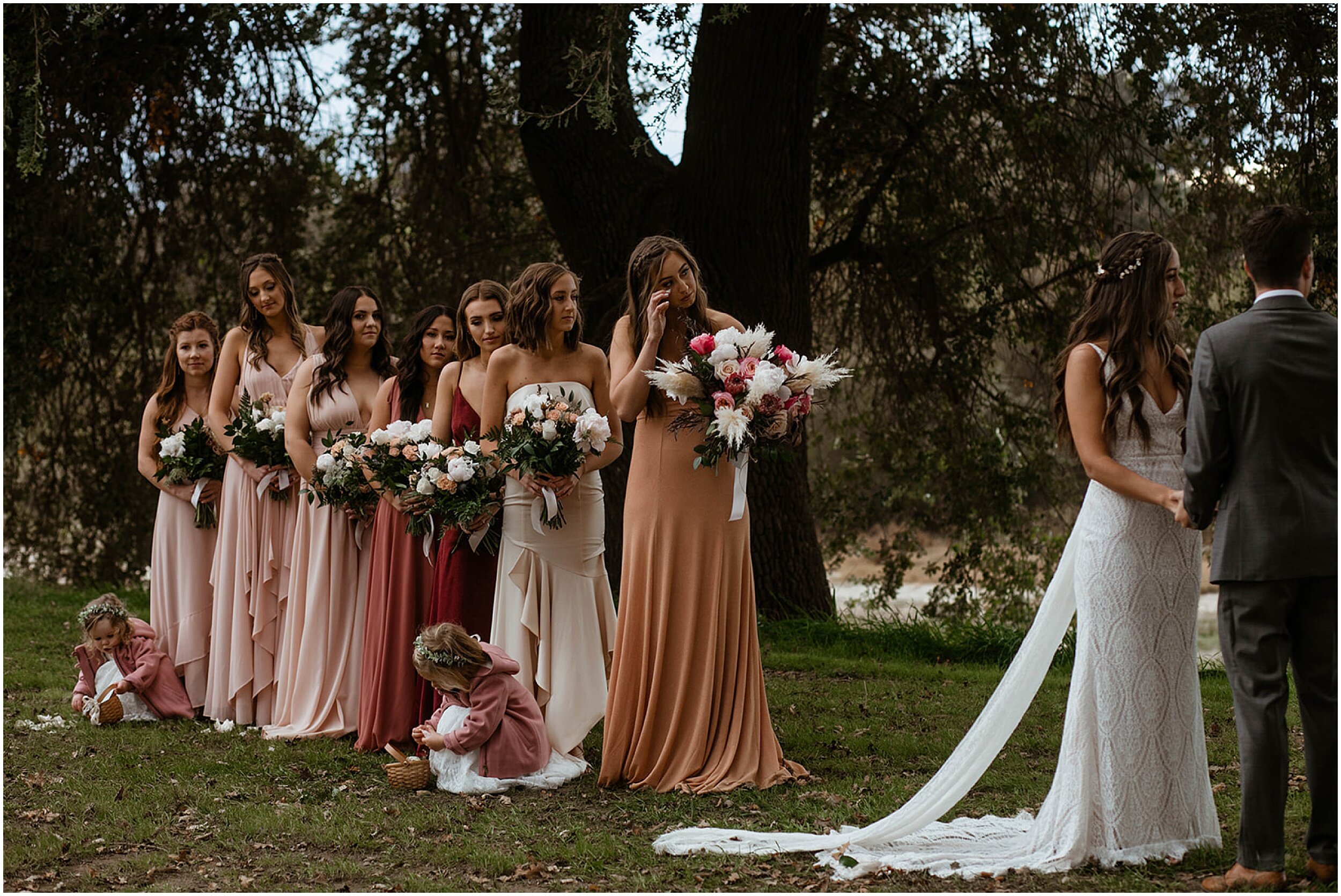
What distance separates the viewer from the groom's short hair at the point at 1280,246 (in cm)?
425

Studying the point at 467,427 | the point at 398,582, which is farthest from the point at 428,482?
the point at 398,582

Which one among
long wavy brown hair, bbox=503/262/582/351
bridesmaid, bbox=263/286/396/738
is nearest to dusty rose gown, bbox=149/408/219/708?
bridesmaid, bbox=263/286/396/738

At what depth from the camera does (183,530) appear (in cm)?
838

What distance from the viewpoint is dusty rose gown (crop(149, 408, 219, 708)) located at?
26.9ft

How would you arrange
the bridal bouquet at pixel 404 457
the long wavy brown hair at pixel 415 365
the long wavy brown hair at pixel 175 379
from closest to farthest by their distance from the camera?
1. the bridal bouquet at pixel 404 457
2. the long wavy brown hair at pixel 415 365
3. the long wavy brown hair at pixel 175 379

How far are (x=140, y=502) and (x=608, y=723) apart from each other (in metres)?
8.91

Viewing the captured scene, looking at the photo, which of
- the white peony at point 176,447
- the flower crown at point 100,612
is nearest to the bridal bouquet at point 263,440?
the white peony at point 176,447

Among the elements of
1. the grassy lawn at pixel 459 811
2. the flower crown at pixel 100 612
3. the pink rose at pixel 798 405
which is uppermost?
the pink rose at pixel 798 405

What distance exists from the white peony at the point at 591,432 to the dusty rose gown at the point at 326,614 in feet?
6.17

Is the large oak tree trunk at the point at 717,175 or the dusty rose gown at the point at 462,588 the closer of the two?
the dusty rose gown at the point at 462,588

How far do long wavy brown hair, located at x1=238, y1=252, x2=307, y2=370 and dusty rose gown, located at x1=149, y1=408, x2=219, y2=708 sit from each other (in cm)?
70

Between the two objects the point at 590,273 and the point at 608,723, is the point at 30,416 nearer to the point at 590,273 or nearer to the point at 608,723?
the point at 590,273

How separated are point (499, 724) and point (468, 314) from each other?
7.39 feet

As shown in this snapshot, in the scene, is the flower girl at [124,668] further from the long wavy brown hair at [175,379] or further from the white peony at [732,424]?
the white peony at [732,424]
